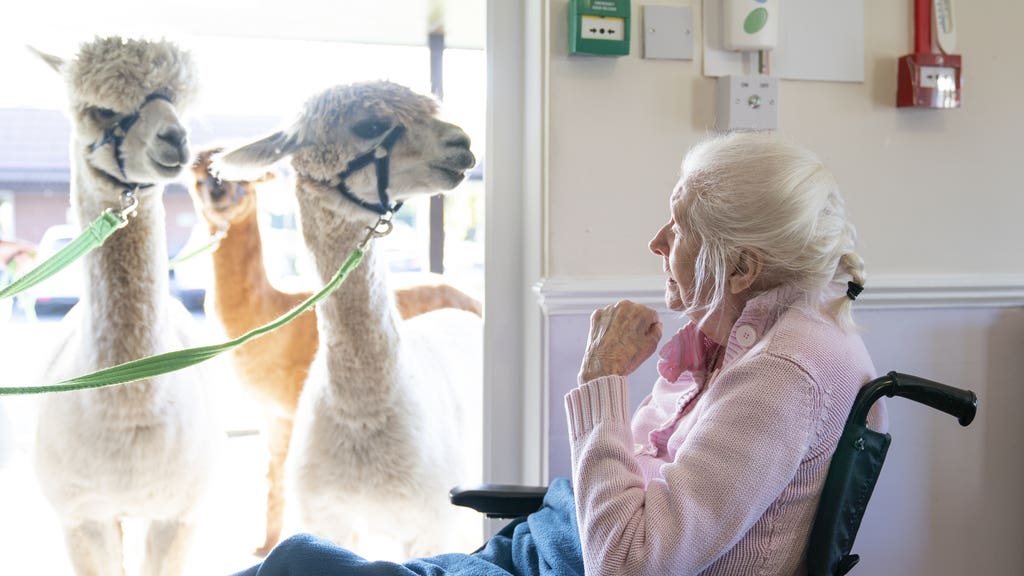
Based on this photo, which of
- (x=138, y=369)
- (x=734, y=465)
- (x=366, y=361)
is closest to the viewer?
(x=734, y=465)

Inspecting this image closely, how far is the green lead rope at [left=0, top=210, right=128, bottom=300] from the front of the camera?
4.62 feet

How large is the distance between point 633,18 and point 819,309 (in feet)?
2.64

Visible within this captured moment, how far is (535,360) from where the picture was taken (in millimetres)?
1776

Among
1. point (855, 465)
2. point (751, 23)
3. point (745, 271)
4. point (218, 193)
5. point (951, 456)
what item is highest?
point (751, 23)

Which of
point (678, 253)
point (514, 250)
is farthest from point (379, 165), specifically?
point (678, 253)

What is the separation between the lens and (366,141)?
157 cm

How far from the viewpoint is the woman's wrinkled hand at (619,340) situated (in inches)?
47.0

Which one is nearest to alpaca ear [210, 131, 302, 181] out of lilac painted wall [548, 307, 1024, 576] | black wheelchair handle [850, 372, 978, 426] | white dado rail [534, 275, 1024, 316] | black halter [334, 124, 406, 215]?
black halter [334, 124, 406, 215]

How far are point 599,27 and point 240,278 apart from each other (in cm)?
86

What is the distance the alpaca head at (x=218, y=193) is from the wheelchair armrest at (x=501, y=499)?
688 mm

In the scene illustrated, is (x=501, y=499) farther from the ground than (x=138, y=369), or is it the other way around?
(x=138, y=369)

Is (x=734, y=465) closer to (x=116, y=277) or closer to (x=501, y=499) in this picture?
(x=501, y=499)

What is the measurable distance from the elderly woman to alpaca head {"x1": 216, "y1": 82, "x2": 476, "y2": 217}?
1.57ft

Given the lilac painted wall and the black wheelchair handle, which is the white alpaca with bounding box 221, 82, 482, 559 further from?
the lilac painted wall
